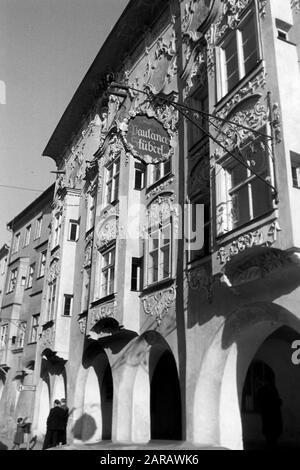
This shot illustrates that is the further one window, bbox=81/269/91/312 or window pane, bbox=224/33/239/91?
window, bbox=81/269/91/312

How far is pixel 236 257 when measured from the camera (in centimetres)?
1039

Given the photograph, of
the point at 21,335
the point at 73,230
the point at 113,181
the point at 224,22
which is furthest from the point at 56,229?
the point at 224,22

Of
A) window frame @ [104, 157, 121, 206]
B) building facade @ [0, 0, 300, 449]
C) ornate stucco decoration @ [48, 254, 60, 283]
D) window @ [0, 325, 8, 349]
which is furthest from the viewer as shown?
window @ [0, 325, 8, 349]

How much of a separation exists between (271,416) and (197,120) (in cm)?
863

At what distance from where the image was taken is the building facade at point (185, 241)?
10.5 meters

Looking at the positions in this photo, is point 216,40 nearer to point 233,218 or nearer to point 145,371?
point 233,218

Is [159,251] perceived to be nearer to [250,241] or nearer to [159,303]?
[159,303]

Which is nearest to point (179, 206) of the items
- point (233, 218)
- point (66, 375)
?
point (233, 218)

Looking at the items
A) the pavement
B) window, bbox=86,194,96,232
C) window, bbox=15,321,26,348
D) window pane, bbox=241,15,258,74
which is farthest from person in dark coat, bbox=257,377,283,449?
window, bbox=15,321,26,348

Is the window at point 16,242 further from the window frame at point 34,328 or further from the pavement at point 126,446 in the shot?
the pavement at point 126,446

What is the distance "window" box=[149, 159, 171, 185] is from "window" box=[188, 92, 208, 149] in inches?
55.8

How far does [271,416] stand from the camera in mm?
12695

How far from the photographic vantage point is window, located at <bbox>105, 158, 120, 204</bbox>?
19.3 metres

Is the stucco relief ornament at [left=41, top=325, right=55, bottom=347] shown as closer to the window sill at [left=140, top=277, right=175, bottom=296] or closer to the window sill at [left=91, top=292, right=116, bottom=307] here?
the window sill at [left=91, top=292, right=116, bottom=307]
